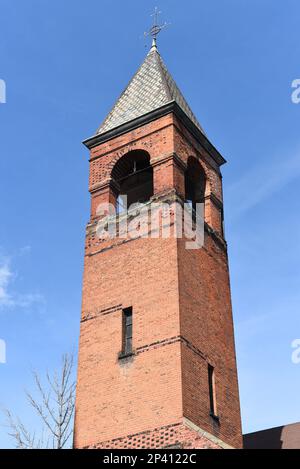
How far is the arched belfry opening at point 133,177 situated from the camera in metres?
20.0

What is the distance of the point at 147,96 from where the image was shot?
21250 millimetres

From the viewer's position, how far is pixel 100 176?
65.6 ft

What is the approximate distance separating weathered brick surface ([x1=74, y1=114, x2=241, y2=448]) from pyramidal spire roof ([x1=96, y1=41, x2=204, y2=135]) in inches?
42.6

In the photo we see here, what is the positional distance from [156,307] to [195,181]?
562 centimetres

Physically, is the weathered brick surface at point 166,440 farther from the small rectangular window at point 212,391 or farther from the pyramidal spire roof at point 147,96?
the pyramidal spire roof at point 147,96

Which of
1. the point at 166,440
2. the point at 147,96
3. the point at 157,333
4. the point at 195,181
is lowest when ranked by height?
the point at 166,440

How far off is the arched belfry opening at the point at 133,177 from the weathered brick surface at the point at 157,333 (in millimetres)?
422

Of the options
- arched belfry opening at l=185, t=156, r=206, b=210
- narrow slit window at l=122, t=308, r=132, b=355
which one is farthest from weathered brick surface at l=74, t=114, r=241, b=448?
arched belfry opening at l=185, t=156, r=206, b=210

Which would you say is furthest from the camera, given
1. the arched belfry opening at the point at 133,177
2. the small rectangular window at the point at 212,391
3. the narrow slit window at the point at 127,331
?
the arched belfry opening at the point at 133,177

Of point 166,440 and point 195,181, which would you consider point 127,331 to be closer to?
point 166,440

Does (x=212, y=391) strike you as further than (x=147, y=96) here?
No

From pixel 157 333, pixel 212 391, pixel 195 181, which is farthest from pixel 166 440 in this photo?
pixel 195 181

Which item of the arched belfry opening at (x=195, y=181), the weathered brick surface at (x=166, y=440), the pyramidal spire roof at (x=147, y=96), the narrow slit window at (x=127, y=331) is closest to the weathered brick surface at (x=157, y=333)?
the weathered brick surface at (x=166, y=440)
